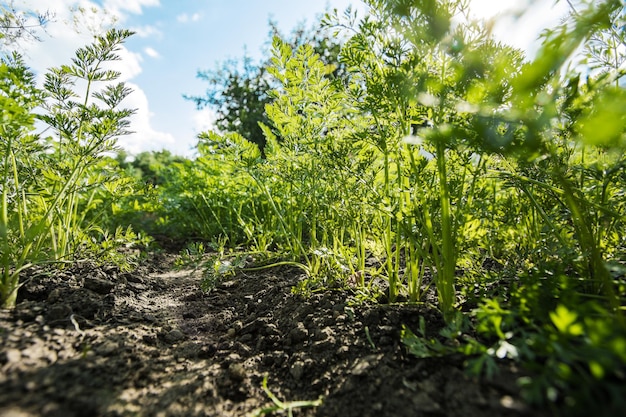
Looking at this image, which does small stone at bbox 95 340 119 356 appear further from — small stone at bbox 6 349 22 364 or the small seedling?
the small seedling

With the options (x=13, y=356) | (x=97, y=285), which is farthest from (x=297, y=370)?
(x=97, y=285)

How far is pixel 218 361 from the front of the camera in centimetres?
134

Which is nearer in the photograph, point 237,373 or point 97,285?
Result: point 237,373

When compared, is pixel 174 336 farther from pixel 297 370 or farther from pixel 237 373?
pixel 297 370

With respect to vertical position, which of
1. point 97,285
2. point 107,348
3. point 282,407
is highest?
point 97,285

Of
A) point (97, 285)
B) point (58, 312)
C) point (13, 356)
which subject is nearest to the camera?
point (13, 356)

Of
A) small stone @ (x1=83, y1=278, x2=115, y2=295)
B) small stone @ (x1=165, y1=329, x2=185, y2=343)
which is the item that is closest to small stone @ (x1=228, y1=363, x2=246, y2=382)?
small stone @ (x1=165, y1=329, x2=185, y2=343)

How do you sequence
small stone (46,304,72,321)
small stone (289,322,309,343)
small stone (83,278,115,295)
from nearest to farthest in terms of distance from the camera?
small stone (46,304,72,321) → small stone (289,322,309,343) → small stone (83,278,115,295)

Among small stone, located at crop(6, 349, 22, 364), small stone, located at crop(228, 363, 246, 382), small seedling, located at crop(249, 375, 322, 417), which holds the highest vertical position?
small stone, located at crop(6, 349, 22, 364)

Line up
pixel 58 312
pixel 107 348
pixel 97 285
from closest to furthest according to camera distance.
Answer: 1. pixel 107 348
2. pixel 58 312
3. pixel 97 285

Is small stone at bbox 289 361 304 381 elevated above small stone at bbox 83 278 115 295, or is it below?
below

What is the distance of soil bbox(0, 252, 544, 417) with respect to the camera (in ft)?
2.82

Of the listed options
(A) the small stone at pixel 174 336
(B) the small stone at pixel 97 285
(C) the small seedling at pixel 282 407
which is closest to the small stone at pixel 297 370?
(C) the small seedling at pixel 282 407

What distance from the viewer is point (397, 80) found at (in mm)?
1245
